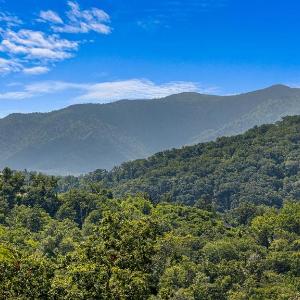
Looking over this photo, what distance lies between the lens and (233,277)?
67375mm

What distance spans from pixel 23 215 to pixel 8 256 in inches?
2357

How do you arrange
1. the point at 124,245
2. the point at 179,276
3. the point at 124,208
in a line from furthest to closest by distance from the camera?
the point at 124,208 → the point at 179,276 → the point at 124,245

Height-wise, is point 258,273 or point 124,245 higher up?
point 124,245

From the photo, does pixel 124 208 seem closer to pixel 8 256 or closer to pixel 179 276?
pixel 179 276

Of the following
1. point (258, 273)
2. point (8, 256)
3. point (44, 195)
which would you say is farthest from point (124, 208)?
point (8, 256)

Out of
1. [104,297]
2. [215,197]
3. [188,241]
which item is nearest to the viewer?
[104,297]

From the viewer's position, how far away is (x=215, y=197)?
194 metres

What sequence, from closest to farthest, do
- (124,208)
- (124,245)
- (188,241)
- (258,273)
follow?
1. (124,245)
2. (258,273)
3. (188,241)
4. (124,208)

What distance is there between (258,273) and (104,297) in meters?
51.6

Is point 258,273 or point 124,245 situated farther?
point 258,273

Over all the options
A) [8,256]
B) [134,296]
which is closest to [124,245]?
[134,296]

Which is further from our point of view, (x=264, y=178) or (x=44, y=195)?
(x=264, y=178)

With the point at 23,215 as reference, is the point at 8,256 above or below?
above

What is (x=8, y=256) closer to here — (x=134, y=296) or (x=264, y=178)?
(x=134, y=296)
